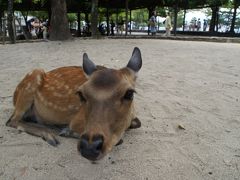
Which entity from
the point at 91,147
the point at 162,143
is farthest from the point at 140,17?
the point at 91,147

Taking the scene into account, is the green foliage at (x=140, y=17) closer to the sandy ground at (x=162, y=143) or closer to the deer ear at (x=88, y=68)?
the sandy ground at (x=162, y=143)

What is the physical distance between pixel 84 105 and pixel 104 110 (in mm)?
443

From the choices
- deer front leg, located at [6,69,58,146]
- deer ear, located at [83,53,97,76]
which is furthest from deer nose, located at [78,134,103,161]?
deer front leg, located at [6,69,58,146]

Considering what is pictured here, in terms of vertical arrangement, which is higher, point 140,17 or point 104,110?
point 104,110

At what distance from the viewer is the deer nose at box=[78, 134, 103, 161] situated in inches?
105

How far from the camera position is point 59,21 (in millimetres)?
15812

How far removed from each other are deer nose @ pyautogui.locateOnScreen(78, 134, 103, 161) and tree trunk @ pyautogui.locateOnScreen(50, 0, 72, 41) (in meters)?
13.7

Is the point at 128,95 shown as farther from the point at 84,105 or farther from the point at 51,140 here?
the point at 51,140

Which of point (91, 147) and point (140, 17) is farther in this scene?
point (140, 17)

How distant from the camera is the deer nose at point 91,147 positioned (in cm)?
267

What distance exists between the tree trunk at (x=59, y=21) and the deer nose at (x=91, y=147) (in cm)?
1373

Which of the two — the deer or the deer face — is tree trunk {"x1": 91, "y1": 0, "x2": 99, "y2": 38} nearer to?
the deer

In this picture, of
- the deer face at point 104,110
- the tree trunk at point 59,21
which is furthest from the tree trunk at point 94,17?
the deer face at point 104,110

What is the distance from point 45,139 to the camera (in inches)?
160
